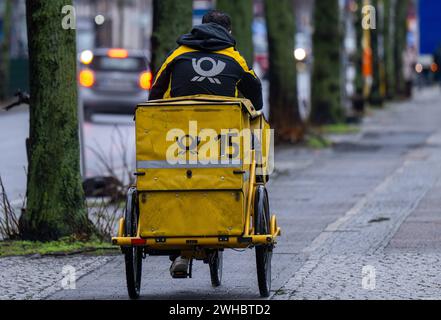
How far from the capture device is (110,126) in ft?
107

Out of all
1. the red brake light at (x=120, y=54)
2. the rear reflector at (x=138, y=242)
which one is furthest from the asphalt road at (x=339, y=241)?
the red brake light at (x=120, y=54)

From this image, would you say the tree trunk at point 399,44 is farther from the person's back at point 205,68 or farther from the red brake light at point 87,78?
the person's back at point 205,68

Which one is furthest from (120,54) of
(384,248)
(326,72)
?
(384,248)

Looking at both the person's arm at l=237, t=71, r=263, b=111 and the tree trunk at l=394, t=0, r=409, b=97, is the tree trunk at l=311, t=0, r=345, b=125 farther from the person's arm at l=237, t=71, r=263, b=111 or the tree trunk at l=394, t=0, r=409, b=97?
the tree trunk at l=394, t=0, r=409, b=97

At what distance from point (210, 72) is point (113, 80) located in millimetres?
24272

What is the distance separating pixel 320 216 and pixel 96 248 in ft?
11.7

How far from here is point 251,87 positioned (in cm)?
1002

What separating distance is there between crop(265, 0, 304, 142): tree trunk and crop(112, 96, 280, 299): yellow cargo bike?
17.7 m

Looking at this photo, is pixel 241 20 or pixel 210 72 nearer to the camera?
pixel 210 72

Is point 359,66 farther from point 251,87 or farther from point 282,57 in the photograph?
point 251,87

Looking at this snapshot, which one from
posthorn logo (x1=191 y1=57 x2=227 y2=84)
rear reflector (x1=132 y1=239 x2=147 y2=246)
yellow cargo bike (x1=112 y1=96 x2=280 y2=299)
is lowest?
rear reflector (x1=132 y1=239 x2=147 y2=246)

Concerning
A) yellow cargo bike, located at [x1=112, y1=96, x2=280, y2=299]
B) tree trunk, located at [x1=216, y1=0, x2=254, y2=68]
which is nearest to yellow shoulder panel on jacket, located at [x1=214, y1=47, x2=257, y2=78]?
yellow cargo bike, located at [x1=112, y1=96, x2=280, y2=299]

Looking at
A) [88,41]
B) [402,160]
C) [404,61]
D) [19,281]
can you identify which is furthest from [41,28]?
[88,41]

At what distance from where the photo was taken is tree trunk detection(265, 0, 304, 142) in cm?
2747
